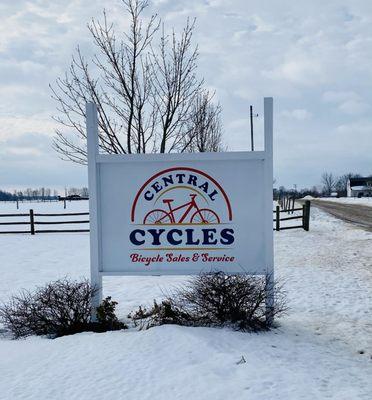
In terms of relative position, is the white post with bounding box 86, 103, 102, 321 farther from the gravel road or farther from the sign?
the gravel road

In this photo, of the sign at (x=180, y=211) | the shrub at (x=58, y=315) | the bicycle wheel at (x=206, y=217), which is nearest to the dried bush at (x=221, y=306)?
the sign at (x=180, y=211)

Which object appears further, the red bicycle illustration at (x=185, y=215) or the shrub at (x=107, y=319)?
the red bicycle illustration at (x=185, y=215)

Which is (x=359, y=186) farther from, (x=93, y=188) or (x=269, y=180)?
(x=93, y=188)

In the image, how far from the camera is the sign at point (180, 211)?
17.9 ft

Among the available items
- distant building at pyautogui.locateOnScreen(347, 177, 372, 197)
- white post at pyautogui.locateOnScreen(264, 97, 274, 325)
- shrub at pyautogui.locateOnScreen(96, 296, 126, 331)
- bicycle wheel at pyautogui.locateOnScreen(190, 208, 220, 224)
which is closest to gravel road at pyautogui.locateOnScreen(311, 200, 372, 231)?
white post at pyautogui.locateOnScreen(264, 97, 274, 325)

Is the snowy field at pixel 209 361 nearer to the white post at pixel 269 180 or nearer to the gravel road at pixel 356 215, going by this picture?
the white post at pixel 269 180

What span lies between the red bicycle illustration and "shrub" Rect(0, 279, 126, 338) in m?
1.21

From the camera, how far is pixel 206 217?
551 centimetres

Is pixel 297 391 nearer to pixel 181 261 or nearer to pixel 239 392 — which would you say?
pixel 239 392

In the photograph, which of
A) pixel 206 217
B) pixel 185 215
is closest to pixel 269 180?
pixel 206 217

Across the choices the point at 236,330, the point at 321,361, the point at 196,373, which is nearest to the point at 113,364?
the point at 196,373

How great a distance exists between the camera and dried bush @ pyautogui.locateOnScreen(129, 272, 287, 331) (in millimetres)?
4902

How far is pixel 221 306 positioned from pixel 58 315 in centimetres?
191

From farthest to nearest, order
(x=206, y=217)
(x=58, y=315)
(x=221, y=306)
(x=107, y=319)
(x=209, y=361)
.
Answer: (x=206, y=217), (x=107, y=319), (x=58, y=315), (x=221, y=306), (x=209, y=361)
